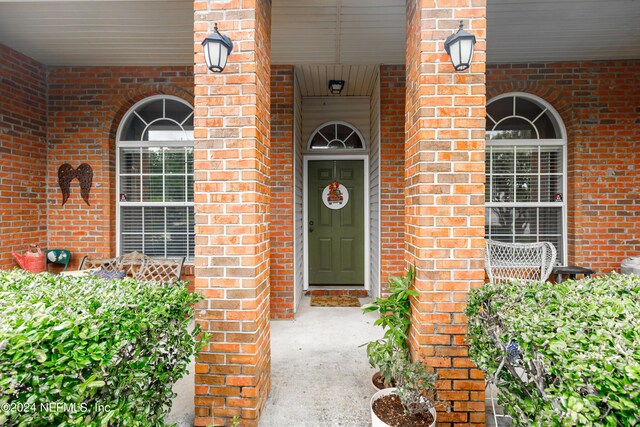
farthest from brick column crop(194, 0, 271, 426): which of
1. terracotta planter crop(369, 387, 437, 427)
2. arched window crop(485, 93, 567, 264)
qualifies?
arched window crop(485, 93, 567, 264)

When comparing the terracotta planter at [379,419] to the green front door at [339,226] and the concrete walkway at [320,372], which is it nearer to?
the concrete walkway at [320,372]

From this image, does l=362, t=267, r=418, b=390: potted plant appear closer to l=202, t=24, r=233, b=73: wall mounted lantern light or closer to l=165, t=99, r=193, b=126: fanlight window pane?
l=202, t=24, r=233, b=73: wall mounted lantern light

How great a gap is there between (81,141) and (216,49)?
3370mm

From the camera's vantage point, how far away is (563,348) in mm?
1215

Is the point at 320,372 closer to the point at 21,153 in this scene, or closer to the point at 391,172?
the point at 391,172

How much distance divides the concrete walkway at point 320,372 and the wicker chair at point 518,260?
1621 millimetres

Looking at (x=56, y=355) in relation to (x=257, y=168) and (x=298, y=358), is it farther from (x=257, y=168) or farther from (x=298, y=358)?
(x=298, y=358)

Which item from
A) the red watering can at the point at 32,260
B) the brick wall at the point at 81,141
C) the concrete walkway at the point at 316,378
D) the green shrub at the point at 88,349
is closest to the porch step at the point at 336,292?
the concrete walkway at the point at 316,378

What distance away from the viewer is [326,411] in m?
2.27

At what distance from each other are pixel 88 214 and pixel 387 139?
3.99m

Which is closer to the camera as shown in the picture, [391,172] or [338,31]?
[338,31]

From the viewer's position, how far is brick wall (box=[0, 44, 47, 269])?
3.81 metres

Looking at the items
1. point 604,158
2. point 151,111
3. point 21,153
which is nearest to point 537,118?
point 604,158

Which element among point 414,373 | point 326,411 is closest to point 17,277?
point 326,411
